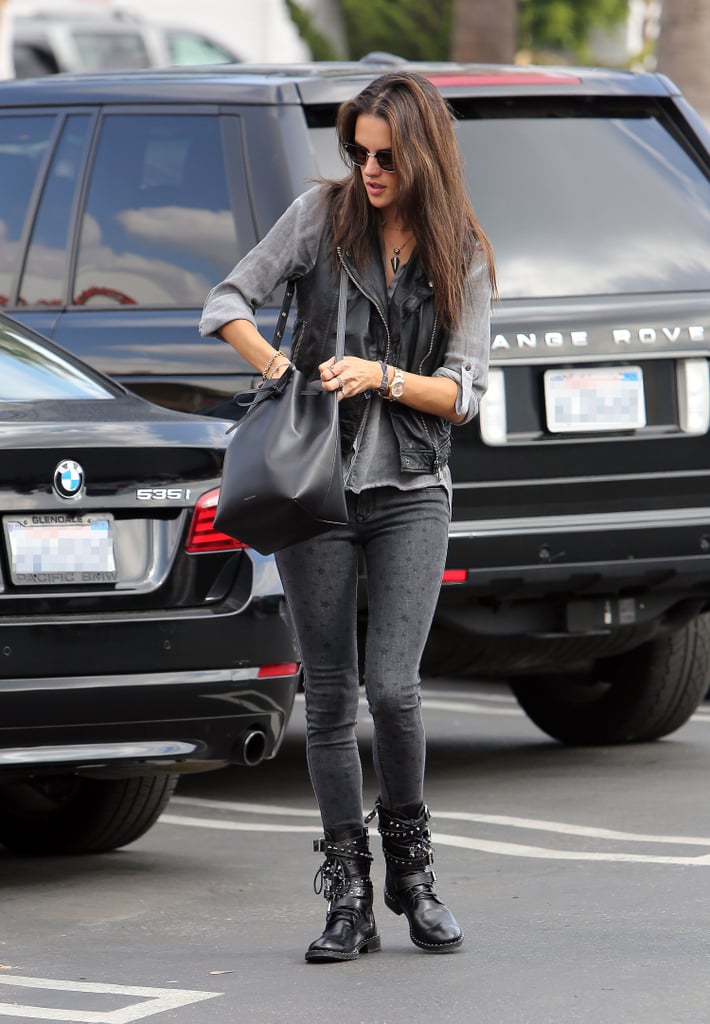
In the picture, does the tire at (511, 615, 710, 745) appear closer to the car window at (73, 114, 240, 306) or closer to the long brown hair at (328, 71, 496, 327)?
the car window at (73, 114, 240, 306)

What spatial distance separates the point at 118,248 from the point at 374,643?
249cm

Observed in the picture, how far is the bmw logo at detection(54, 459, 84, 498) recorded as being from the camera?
202 inches

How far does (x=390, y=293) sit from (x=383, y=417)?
10.3 inches

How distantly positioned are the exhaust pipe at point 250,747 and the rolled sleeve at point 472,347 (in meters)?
1.15

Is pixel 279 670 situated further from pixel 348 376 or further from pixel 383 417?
pixel 348 376

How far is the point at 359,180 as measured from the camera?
14.9ft

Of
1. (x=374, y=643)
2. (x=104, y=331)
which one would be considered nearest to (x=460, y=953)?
(x=374, y=643)

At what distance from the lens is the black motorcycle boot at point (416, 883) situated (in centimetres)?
456

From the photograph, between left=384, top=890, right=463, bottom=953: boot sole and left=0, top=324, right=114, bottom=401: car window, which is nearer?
Answer: left=384, top=890, right=463, bottom=953: boot sole

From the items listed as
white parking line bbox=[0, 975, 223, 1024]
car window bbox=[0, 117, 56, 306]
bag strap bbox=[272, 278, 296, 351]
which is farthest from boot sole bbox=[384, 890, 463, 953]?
car window bbox=[0, 117, 56, 306]

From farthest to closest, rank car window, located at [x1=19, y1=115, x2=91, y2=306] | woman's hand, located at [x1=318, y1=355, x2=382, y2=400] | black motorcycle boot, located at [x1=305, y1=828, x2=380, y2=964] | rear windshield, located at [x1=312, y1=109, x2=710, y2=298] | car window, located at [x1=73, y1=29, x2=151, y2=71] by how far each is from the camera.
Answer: car window, located at [x1=73, y1=29, x2=151, y2=71] < car window, located at [x1=19, y1=115, x2=91, y2=306] < rear windshield, located at [x1=312, y1=109, x2=710, y2=298] < black motorcycle boot, located at [x1=305, y1=828, x2=380, y2=964] < woman's hand, located at [x1=318, y1=355, x2=382, y2=400]

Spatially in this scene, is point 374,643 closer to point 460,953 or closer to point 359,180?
point 460,953

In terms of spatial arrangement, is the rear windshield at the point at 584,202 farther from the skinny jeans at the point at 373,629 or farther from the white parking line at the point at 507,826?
the skinny jeans at the point at 373,629

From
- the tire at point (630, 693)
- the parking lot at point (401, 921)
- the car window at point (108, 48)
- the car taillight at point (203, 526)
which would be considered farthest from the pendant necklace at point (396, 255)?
the car window at point (108, 48)
